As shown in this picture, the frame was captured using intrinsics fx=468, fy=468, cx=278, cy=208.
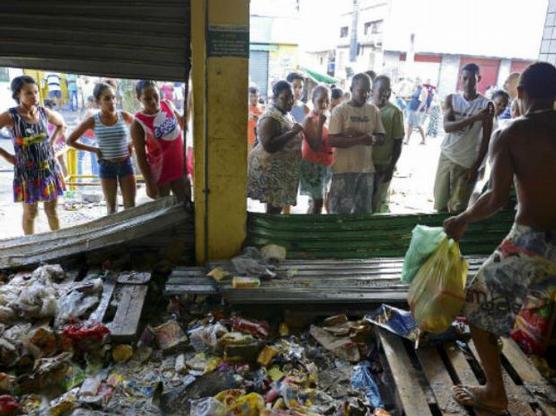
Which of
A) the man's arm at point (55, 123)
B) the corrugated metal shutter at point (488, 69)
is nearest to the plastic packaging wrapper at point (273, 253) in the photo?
the man's arm at point (55, 123)

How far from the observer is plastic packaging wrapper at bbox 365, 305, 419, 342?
2992 mm

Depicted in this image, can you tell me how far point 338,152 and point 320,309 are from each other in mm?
1793

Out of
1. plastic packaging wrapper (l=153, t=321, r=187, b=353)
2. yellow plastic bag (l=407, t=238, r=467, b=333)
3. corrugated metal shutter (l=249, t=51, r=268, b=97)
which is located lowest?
plastic packaging wrapper (l=153, t=321, r=187, b=353)

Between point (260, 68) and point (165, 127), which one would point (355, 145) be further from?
point (260, 68)

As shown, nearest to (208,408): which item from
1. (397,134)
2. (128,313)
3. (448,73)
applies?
(128,313)

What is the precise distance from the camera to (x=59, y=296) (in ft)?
10.8

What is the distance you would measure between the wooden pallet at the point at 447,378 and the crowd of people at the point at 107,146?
2242mm

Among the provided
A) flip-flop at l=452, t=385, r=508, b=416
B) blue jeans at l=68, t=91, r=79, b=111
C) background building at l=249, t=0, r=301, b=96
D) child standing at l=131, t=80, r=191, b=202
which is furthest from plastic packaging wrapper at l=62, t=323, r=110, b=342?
background building at l=249, t=0, r=301, b=96

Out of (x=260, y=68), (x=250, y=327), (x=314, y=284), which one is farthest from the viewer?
(x=260, y=68)

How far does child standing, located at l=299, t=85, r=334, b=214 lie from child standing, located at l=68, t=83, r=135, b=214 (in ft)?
5.94

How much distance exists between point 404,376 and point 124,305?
1936 mm

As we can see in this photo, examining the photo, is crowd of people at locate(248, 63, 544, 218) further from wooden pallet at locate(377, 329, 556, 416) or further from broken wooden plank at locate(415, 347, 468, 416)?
broken wooden plank at locate(415, 347, 468, 416)

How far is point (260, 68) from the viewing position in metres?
17.2

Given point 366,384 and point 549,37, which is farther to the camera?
point 549,37
